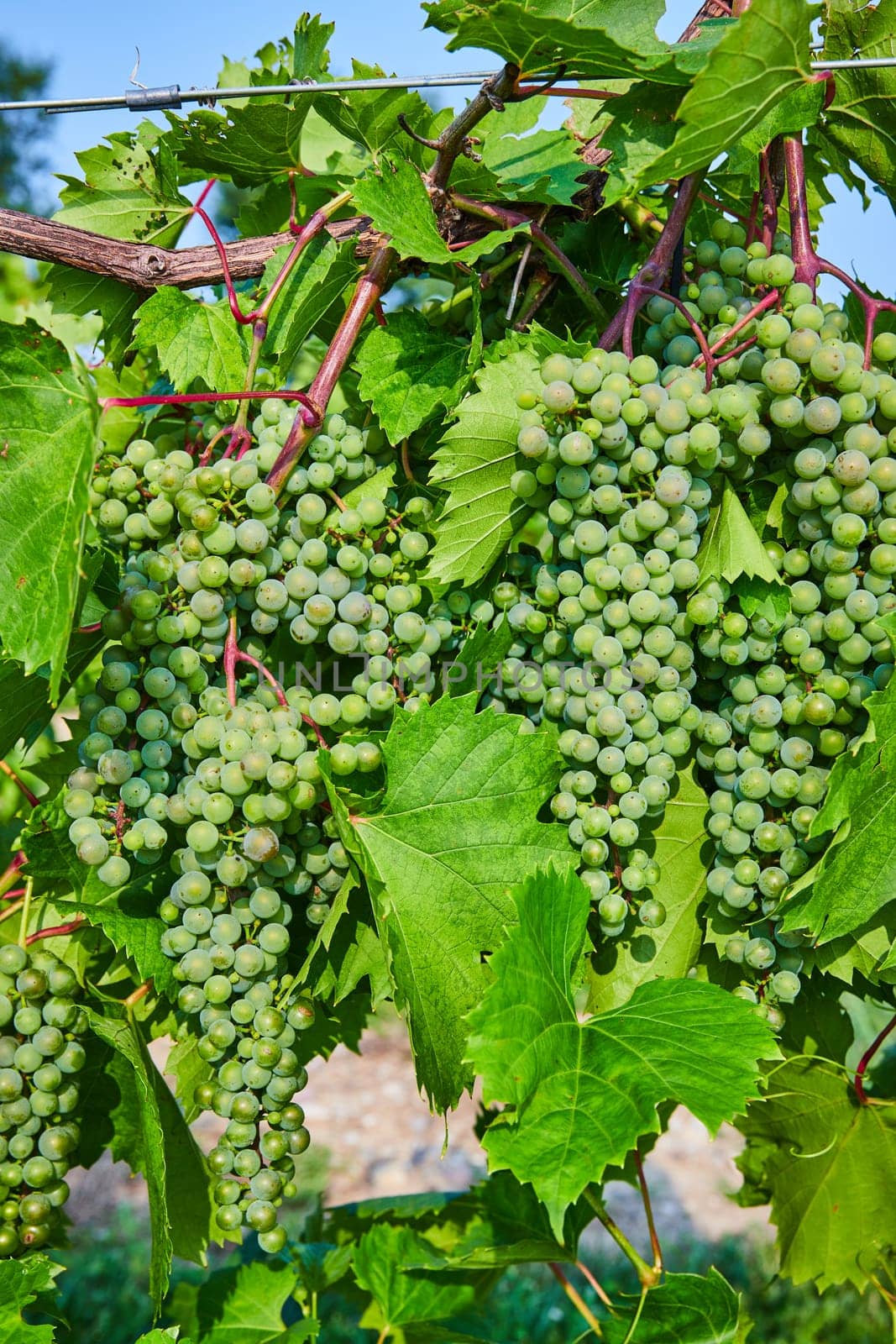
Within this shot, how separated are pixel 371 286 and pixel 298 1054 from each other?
0.78 metres

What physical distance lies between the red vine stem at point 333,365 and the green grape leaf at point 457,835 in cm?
26

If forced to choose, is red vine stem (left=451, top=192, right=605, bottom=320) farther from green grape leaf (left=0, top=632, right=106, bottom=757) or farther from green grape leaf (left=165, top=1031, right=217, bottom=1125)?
green grape leaf (left=165, top=1031, right=217, bottom=1125)

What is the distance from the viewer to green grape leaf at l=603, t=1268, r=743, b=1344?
1.05m

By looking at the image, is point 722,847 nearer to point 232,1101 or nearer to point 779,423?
point 779,423

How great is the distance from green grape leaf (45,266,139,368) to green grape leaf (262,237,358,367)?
15 centimetres

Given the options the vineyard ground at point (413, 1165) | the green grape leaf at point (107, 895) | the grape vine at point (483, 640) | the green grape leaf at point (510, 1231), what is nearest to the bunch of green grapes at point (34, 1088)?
the grape vine at point (483, 640)

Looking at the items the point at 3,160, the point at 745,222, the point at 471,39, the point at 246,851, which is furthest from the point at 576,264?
the point at 3,160

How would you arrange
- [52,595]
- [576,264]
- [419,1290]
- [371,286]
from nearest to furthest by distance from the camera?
[52,595] < [371,286] < [576,264] < [419,1290]

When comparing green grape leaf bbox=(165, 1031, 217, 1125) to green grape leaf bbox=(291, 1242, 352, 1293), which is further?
green grape leaf bbox=(291, 1242, 352, 1293)

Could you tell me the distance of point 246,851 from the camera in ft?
3.08

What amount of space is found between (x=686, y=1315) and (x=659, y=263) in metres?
1.01

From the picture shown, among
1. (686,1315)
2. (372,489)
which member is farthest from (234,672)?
(686,1315)

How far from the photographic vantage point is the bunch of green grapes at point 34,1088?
41.4 inches

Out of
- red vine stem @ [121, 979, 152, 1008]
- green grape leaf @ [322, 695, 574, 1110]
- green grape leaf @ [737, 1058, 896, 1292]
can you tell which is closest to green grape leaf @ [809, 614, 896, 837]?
green grape leaf @ [322, 695, 574, 1110]
